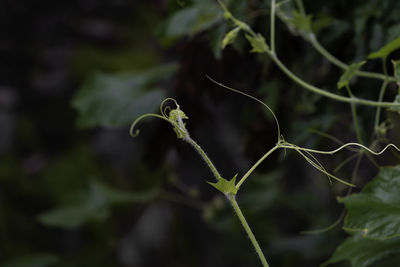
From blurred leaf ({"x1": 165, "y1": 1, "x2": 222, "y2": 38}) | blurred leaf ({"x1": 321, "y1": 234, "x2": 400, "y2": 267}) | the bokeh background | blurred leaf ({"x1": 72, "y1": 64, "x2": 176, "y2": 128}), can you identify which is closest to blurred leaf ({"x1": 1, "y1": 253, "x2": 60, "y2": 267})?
the bokeh background

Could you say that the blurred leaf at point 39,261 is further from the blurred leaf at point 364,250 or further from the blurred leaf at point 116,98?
the blurred leaf at point 364,250

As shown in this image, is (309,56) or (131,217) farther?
(131,217)

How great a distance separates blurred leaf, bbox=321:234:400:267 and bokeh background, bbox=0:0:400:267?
17 centimetres

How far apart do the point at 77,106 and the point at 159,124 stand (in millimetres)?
192

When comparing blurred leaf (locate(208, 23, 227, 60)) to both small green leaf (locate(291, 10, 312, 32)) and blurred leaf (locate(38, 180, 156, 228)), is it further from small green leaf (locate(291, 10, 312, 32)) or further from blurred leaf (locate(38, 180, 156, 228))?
blurred leaf (locate(38, 180, 156, 228))

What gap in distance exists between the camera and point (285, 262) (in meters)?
1.35

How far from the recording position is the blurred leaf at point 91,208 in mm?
1208

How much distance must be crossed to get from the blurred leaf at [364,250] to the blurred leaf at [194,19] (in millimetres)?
371

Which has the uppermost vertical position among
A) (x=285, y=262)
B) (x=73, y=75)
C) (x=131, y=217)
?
(x=73, y=75)

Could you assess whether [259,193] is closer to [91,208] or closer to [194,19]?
[91,208]

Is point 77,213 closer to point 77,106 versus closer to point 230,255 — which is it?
point 77,106

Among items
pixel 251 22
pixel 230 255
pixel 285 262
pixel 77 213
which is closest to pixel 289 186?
pixel 230 255

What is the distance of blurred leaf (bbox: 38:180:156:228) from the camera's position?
121cm

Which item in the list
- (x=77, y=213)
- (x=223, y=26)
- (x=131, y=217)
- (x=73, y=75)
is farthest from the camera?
(x=73, y=75)
